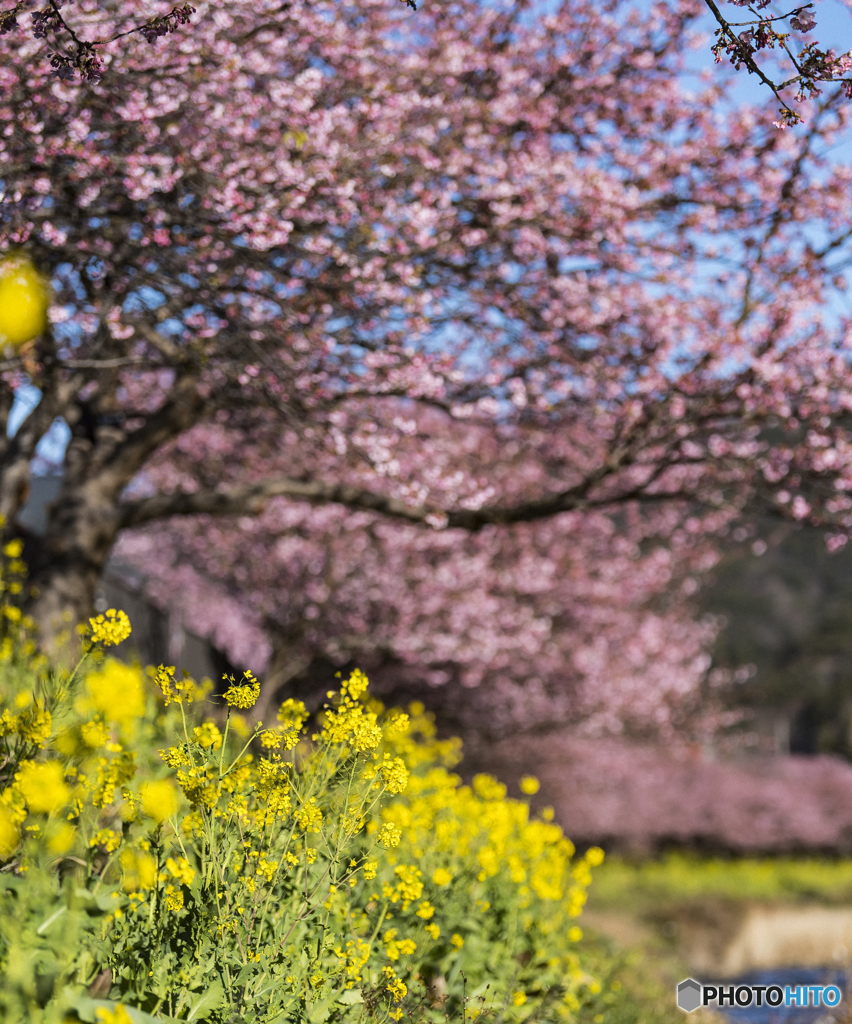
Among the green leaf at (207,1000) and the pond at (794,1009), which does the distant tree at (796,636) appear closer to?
the pond at (794,1009)

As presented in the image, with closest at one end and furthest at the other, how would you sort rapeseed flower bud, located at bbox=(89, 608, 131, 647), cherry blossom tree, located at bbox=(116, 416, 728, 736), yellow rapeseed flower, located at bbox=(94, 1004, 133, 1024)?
1. yellow rapeseed flower, located at bbox=(94, 1004, 133, 1024)
2. rapeseed flower bud, located at bbox=(89, 608, 131, 647)
3. cherry blossom tree, located at bbox=(116, 416, 728, 736)

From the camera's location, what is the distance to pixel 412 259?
643 cm

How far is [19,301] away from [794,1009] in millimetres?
9103

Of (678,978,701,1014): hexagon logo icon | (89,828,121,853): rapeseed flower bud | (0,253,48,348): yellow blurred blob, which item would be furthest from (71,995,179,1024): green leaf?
(678,978,701,1014): hexagon logo icon

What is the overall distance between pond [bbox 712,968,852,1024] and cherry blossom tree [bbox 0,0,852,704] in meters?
4.33

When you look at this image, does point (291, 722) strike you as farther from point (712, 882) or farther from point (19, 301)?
point (712, 882)

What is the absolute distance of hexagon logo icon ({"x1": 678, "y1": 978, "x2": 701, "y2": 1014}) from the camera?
677cm

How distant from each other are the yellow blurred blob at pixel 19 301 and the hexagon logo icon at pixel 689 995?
673 cm

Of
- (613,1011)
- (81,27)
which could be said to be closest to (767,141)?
(81,27)

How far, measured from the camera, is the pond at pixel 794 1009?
7.25 metres

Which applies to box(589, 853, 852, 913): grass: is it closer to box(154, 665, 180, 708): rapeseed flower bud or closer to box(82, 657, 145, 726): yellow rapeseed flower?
box(154, 665, 180, 708): rapeseed flower bud

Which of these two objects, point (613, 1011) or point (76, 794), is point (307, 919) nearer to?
point (76, 794)

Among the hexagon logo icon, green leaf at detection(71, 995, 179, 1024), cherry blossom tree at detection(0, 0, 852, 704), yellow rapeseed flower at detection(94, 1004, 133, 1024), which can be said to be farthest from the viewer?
the hexagon logo icon

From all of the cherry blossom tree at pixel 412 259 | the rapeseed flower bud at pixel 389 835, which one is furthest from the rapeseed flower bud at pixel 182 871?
the cherry blossom tree at pixel 412 259
